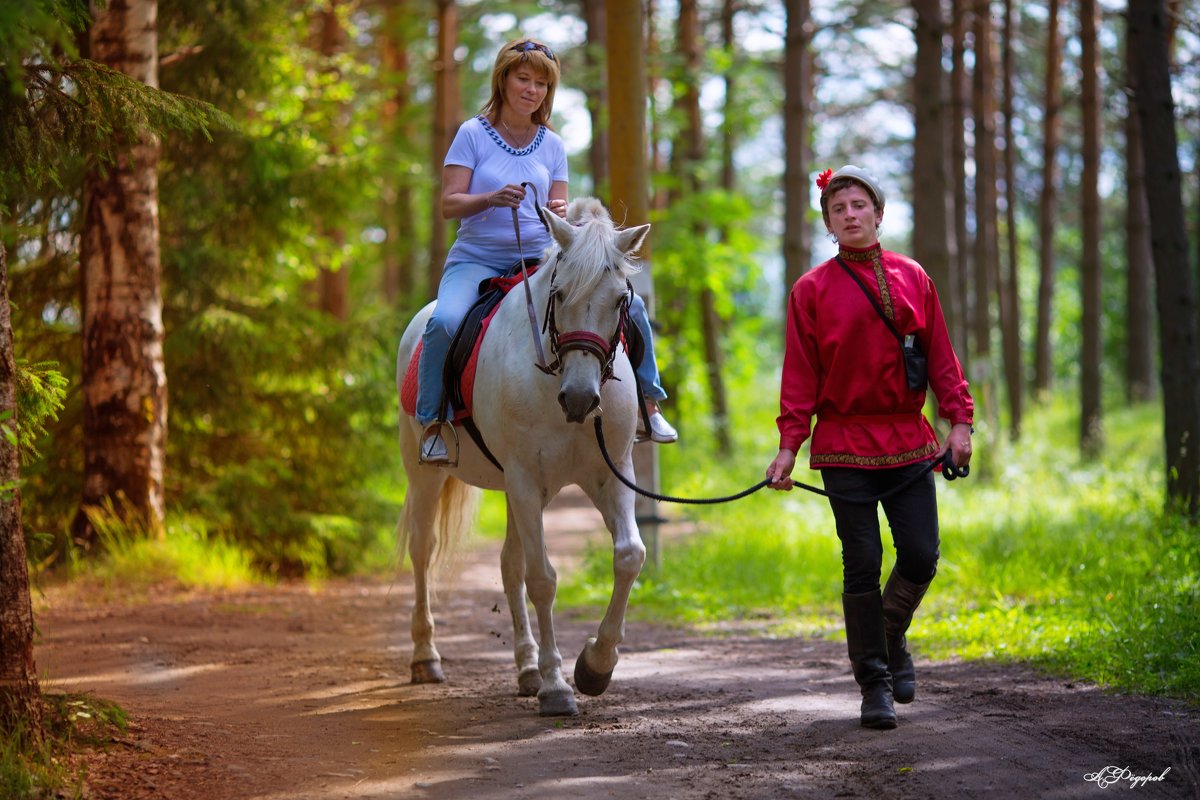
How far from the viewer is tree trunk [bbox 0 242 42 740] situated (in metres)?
4.69

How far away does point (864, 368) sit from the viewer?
5.51m

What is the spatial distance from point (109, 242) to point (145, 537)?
256cm

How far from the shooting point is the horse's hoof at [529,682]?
22.0 ft

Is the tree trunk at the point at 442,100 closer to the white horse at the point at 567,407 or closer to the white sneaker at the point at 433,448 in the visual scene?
the white sneaker at the point at 433,448

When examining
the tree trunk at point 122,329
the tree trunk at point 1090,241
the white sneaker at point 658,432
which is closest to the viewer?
the white sneaker at point 658,432

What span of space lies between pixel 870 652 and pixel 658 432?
1.64 m

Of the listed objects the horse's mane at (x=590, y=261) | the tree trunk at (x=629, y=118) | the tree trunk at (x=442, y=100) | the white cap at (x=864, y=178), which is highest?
the tree trunk at (x=442, y=100)

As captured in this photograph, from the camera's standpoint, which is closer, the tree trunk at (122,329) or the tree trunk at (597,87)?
the tree trunk at (122,329)

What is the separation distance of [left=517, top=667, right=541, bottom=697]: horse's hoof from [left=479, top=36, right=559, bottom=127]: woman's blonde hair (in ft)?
10.1

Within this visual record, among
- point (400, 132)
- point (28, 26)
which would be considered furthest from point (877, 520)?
point (400, 132)

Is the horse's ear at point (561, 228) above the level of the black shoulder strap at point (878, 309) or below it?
above

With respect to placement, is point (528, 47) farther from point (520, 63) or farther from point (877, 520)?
point (877, 520)

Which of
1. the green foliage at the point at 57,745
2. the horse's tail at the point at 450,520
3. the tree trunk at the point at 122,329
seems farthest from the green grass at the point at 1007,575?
the green foliage at the point at 57,745

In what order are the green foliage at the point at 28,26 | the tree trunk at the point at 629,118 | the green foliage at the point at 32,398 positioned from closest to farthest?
the green foliage at the point at 28,26 < the green foliage at the point at 32,398 < the tree trunk at the point at 629,118
